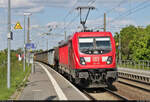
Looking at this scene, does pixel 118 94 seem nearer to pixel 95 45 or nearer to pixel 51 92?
pixel 95 45

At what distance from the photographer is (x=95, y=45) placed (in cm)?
1551

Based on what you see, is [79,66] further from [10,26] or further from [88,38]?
[10,26]

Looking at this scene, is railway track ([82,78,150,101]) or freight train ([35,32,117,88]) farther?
freight train ([35,32,117,88])

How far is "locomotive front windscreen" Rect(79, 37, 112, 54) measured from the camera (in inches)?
599

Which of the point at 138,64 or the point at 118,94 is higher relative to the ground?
the point at 138,64

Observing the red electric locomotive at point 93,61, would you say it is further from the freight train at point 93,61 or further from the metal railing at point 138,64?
the metal railing at point 138,64

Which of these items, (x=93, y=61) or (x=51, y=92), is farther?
(x=93, y=61)

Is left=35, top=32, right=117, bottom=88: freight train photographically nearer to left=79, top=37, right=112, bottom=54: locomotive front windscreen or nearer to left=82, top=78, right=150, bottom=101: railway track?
left=79, top=37, right=112, bottom=54: locomotive front windscreen

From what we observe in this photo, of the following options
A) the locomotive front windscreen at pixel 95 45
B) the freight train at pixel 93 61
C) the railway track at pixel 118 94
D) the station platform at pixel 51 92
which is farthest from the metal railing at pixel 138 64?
the freight train at pixel 93 61

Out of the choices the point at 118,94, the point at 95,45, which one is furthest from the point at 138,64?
the point at 118,94

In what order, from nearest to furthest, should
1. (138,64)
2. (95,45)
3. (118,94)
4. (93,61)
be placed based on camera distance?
(118,94), (93,61), (95,45), (138,64)

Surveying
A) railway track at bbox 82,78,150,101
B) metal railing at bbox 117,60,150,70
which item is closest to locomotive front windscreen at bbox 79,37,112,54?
railway track at bbox 82,78,150,101

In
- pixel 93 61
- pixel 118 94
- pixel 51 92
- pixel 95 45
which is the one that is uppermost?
pixel 95 45

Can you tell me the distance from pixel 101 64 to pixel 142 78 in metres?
9.71
